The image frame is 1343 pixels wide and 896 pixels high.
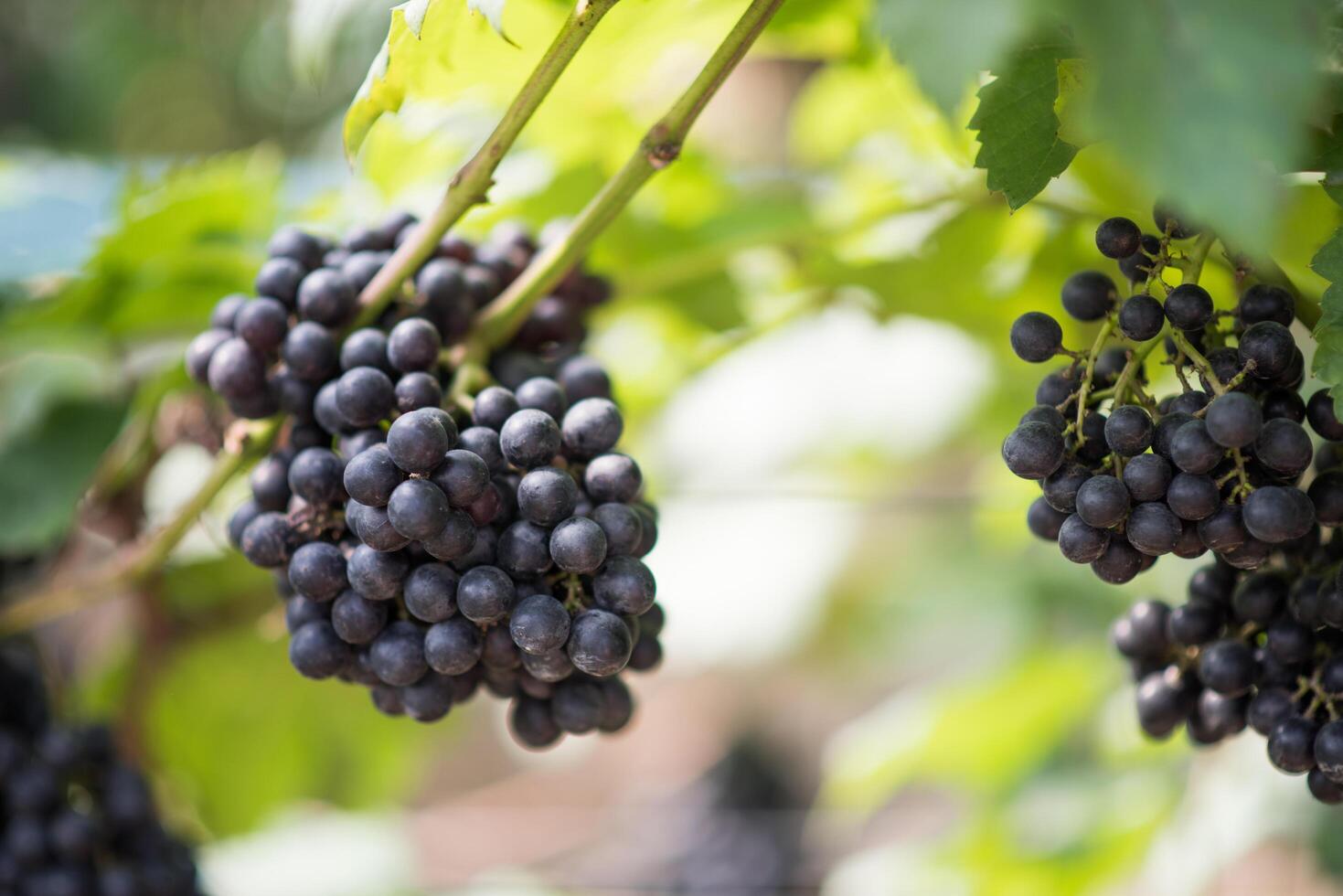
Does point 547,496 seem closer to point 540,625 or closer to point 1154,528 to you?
point 540,625

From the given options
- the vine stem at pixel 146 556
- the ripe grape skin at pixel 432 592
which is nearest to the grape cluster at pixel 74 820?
the vine stem at pixel 146 556

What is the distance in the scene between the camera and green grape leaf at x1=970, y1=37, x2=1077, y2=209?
44 cm

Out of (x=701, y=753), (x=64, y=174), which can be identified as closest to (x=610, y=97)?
(x=64, y=174)

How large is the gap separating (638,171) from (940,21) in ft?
0.58

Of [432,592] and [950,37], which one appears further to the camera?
[432,592]

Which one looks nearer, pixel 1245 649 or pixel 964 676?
pixel 1245 649

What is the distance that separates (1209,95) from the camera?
316mm

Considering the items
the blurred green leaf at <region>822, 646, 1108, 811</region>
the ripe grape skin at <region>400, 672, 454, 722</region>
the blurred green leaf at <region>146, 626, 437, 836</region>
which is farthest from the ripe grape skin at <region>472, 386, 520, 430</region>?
the blurred green leaf at <region>822, 646, 1108, 811</region>

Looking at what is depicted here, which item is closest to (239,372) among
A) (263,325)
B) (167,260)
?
(263,325)

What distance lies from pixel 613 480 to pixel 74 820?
1.49ft

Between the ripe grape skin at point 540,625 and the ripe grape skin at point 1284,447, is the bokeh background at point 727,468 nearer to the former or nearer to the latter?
the ripe grape skin at point 1284,447

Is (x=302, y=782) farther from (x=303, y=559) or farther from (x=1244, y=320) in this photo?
(x=1244, y=320)

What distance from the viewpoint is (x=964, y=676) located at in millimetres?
1191

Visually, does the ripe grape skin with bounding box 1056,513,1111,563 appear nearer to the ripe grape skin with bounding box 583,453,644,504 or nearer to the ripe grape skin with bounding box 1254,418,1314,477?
the ripe grape skin with bounding box 1254,418,1314,477
